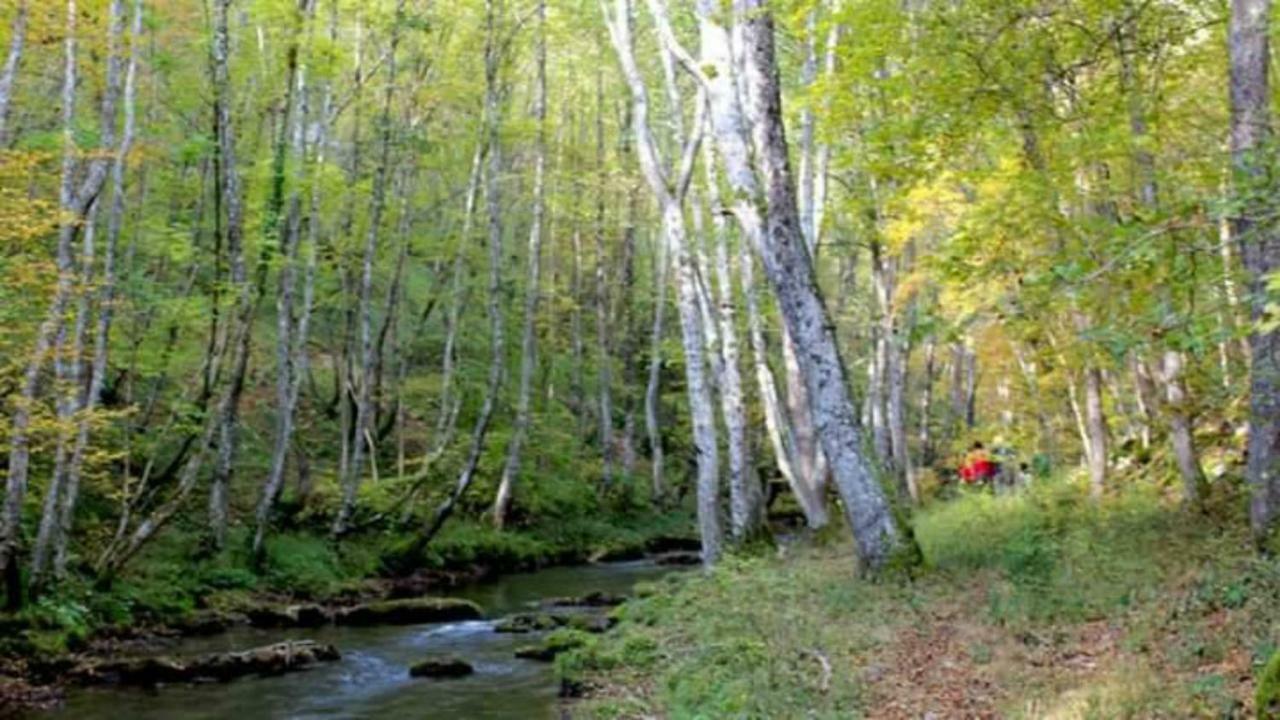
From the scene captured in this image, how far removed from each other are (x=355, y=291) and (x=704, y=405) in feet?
40.7

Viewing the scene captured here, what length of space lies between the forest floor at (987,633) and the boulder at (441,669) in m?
1.72

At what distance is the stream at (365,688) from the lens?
10438 mm

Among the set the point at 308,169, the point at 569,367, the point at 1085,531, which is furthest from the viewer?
the point at 569,367

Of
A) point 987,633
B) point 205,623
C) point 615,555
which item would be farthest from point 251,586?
point 987,633

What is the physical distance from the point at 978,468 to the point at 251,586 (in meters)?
13.3

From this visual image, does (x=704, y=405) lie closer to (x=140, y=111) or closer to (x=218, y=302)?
(x=218, y=302)

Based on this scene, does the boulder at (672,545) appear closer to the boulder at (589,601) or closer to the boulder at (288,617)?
the boulder at (589,601)

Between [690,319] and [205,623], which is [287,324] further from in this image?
[690,319]

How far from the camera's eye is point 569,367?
3170 centimetres

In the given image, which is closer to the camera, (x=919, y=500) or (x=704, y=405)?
(x=704, y=405)

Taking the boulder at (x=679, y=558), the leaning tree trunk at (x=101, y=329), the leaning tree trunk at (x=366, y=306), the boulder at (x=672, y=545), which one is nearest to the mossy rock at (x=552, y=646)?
the leaning tree trunk at (x=101, y=329)

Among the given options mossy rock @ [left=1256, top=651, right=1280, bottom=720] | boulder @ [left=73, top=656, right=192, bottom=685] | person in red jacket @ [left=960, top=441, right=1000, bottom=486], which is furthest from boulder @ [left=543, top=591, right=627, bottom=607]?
mossy rock @ [left=1256, top=651, right=1280, bottom=720]

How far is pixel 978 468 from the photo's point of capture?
67.7 feet

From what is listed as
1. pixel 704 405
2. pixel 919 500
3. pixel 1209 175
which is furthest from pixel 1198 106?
pixel 919 500
